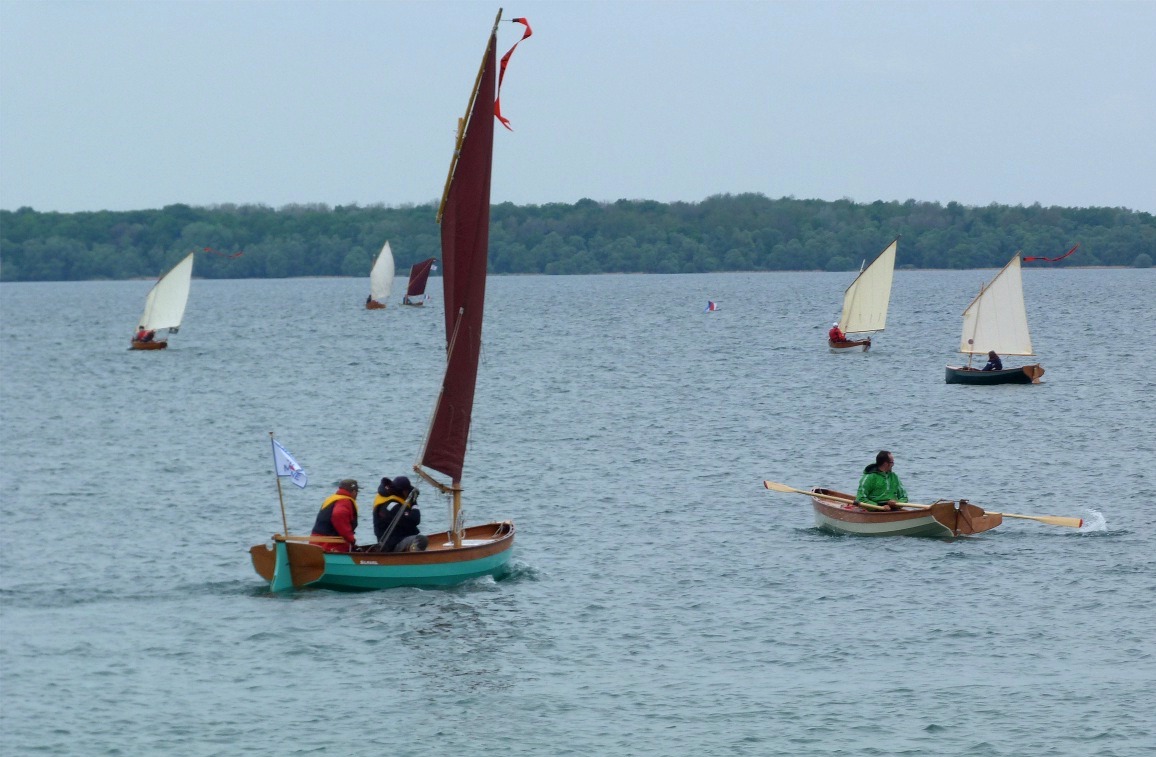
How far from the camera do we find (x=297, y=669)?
2369cm

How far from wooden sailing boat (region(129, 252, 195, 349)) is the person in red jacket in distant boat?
67.6 m

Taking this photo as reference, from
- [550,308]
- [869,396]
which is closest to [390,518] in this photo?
[869,396]

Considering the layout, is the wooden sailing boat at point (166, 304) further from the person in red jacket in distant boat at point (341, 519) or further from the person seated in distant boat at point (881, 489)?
the person in red jacket in distant boat at point (341, 519)

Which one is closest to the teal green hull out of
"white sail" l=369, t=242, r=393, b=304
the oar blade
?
the oar blade

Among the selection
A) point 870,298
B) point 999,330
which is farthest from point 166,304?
point 999,330

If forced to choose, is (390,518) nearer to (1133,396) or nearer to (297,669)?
(297,669)

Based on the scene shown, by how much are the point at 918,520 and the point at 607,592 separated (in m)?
7.85

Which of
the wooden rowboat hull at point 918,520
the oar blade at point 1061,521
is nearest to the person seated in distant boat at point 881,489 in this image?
the wooden rowboat hull at point 918,520

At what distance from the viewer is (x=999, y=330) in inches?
2753

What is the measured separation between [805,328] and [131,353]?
51827 millimetres

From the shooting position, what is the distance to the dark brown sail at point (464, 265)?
26141 mm

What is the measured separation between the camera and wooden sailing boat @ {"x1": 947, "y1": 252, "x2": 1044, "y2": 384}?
222 feet

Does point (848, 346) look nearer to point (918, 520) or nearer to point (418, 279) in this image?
point (918, 520)

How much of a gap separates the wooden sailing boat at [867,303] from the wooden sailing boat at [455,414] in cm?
5805
